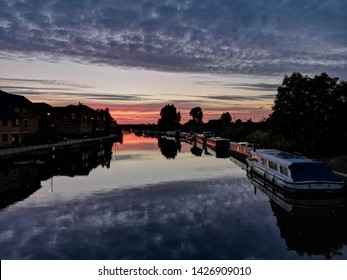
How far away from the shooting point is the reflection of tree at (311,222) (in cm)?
1930

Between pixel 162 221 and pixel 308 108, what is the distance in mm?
37996

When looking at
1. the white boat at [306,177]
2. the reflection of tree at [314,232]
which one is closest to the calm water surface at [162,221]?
the reflection of tree at [314,232]

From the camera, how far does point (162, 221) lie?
23797mm

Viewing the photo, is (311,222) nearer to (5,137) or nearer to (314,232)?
(314,232)

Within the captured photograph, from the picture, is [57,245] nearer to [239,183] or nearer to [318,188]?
[318,188]

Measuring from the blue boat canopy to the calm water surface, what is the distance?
1982 millimetres

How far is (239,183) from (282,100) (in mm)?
21713

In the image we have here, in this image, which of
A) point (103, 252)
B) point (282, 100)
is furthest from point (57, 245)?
point (282, 100)

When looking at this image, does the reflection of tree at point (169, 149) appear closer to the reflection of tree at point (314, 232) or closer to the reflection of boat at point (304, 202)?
the reflection of boat at point (304, 202)

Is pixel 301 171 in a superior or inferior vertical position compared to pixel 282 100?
inferior

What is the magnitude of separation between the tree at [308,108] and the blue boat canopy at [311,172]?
20.7 metres

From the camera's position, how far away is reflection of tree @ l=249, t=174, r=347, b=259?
19.3m

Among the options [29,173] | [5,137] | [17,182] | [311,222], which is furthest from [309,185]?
[5,137]
